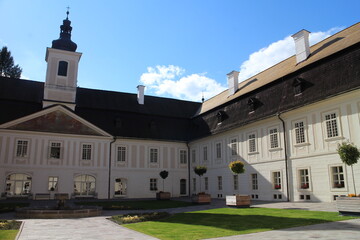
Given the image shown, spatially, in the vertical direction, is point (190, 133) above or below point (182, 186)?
above

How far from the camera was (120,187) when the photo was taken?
32.6 meters

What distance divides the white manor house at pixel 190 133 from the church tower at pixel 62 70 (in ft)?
0.33

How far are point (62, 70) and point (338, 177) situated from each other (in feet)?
90.9

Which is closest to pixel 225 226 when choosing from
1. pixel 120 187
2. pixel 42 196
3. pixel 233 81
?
pixel 233 81

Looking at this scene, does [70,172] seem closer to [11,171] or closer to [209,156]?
[11,171]

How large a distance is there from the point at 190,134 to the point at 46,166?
47.3 feet

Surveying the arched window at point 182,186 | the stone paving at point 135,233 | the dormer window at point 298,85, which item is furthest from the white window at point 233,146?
the stone paving at point 135,233

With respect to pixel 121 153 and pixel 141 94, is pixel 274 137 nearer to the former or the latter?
pixel 121 153

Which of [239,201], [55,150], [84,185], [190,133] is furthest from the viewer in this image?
[190,133]

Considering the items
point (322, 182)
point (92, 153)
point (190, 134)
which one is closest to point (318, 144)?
point (322, 182)

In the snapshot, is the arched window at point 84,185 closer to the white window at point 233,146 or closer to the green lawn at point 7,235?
the white window at point 233,146

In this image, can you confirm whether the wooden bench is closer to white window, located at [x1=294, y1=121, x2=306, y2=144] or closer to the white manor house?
the white manor house

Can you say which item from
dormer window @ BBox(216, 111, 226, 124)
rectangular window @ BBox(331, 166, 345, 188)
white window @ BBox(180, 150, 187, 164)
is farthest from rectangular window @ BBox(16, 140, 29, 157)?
rectangular window @ BBox(331, 166, 345, 188)

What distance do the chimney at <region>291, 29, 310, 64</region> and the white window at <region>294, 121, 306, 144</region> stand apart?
4.87 meters
